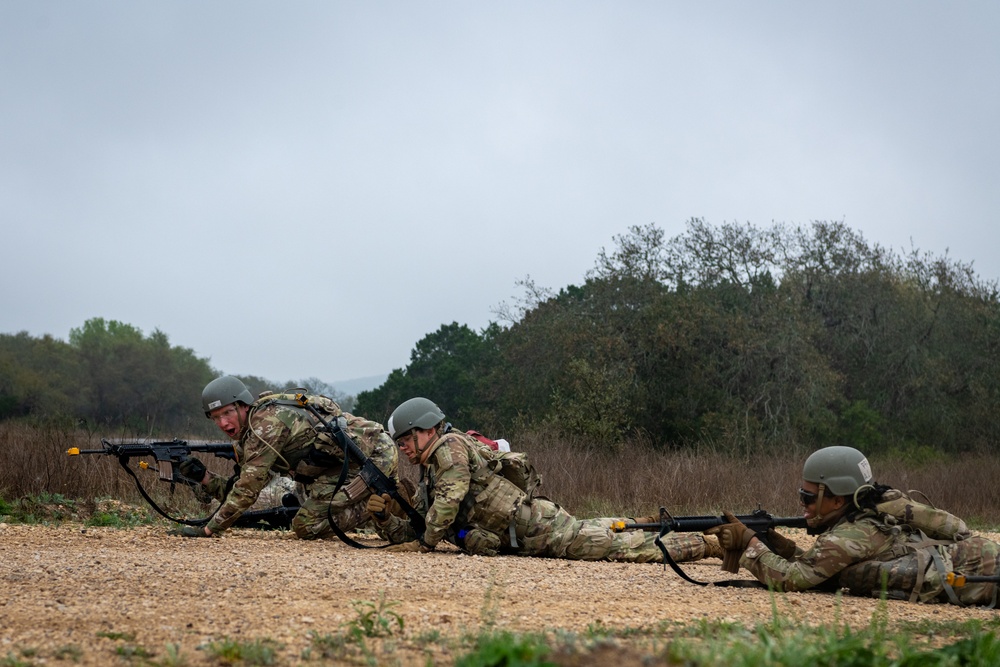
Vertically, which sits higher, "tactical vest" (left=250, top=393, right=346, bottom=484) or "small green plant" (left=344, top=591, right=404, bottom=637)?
"tactical vest" (left=250, top=393, right=346, bottom=484)

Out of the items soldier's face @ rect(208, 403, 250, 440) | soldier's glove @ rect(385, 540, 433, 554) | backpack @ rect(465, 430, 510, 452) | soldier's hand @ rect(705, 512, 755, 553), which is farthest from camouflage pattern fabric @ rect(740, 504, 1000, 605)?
soldier's face @ rect(208, 403, 250, 440)

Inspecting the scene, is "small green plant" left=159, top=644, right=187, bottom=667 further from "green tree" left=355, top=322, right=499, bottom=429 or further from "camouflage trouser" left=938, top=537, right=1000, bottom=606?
"green tree" left=355, top=322, right=499, bottom=429

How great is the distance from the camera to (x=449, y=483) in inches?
368

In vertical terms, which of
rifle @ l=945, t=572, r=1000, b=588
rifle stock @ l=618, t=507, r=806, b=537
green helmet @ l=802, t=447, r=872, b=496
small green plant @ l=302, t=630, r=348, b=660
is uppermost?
green helmet @ l=802, t=447, r=872, b=496

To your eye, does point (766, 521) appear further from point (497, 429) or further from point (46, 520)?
point (497, 429)

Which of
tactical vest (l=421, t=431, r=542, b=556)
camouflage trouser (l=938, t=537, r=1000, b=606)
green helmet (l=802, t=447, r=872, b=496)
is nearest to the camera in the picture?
camouflage trouser (l=938, t=537, r=1000, b=606)

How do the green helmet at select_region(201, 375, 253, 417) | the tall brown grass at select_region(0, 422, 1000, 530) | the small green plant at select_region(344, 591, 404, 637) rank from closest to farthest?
the small green plant at select_region(344, 591, 404, 637) < the green helmet at select_region(201, 375, 253, 417) < the tall brown grass at select_region(0, 422, 1000, 530)

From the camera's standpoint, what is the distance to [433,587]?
734 centimetres

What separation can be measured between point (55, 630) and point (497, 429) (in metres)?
24.7

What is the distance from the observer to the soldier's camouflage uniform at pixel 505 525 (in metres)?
9.56

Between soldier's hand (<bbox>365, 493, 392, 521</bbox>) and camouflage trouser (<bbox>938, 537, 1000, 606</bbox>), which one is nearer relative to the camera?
camouflage trouser (<bbox>938, 537, 1000, 606</bbox>)

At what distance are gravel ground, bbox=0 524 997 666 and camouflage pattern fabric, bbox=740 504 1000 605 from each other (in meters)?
0.17

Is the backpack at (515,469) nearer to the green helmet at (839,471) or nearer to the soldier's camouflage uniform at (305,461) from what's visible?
the soldier's camouflage uniform at (305,461)

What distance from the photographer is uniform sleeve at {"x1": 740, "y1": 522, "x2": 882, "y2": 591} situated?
758 centimetres
